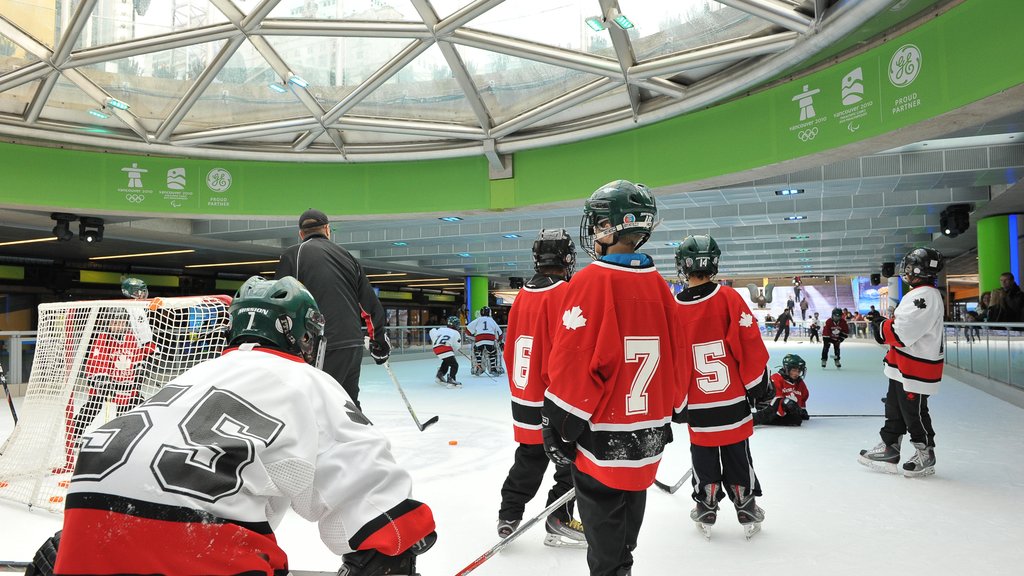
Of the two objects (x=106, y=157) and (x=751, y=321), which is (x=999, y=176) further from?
(x=106, y=157)

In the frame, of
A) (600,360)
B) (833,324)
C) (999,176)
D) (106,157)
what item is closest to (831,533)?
(600,360)

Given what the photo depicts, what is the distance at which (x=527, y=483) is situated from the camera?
3307 millimetres

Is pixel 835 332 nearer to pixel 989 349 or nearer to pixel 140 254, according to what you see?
pixel 989 349

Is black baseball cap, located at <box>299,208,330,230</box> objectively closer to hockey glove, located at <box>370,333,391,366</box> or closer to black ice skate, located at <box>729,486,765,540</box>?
hockey glove, located at <box>370,333,391,366</box>

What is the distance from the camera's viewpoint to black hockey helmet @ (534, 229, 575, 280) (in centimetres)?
357

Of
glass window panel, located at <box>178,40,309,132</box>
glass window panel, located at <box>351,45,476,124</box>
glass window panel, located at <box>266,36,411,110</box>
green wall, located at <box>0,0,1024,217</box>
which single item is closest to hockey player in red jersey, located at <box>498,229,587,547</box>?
green wall, located at <box>0,0,1024,217</box>

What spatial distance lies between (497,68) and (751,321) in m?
5.31

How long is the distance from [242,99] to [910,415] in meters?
8.30

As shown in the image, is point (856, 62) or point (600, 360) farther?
point (856, 62)

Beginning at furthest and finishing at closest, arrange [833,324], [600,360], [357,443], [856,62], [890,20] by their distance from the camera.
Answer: [833,324]
[856,62]
[890,20]
[600,360]
[357,443]

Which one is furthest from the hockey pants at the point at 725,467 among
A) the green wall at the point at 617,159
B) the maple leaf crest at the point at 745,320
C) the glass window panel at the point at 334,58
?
the glass window panel at the point at 334,58

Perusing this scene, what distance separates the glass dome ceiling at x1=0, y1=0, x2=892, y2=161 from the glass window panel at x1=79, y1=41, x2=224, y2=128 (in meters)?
0.02

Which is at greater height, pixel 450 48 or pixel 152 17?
pixel 152 17

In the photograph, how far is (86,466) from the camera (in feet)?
3.60
